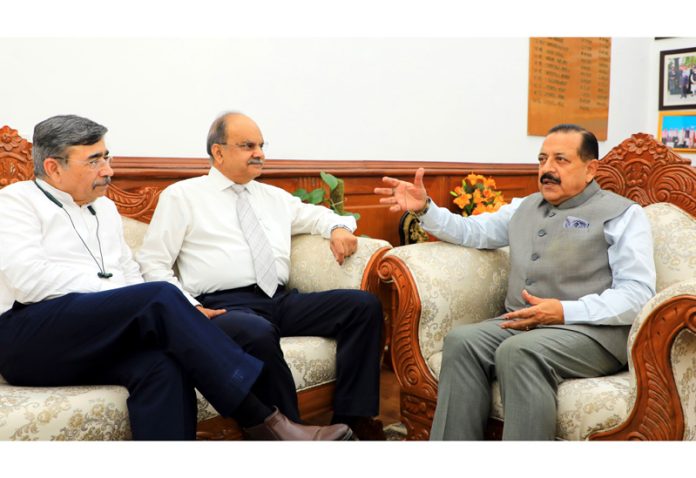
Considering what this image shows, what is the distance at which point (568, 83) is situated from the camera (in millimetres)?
4695

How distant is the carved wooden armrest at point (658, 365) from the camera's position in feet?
5.24

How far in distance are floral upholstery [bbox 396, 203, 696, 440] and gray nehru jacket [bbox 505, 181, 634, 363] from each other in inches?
5.5

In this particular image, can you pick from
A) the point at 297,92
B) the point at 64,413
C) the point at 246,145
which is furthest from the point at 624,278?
the point at 297,92

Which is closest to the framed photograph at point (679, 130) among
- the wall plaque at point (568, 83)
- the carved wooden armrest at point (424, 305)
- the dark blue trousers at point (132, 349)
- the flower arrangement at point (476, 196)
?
the wall plaque at point (568, 83)

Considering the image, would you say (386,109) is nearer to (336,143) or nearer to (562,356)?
(336,143)

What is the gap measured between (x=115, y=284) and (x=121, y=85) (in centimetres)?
101

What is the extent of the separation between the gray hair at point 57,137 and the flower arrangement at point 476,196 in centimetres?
226

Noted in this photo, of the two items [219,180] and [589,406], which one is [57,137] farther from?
[589,406]

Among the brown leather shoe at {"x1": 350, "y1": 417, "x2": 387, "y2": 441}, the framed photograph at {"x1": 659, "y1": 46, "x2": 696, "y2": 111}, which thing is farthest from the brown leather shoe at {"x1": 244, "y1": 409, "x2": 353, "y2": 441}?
the framed photograph at {"x1": 659, "y1": 46, "x2": 696, "y2": 111}

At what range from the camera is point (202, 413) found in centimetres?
195

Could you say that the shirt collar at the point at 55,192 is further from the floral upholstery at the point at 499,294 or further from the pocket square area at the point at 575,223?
the pocket square area at the point at 575,223

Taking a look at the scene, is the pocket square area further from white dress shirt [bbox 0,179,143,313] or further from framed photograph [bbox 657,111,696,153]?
framed photograph [bbox 657,111,696,153]

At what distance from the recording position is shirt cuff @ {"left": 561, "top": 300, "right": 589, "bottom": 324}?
195 centimetres

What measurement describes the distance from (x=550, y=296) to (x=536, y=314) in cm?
15
